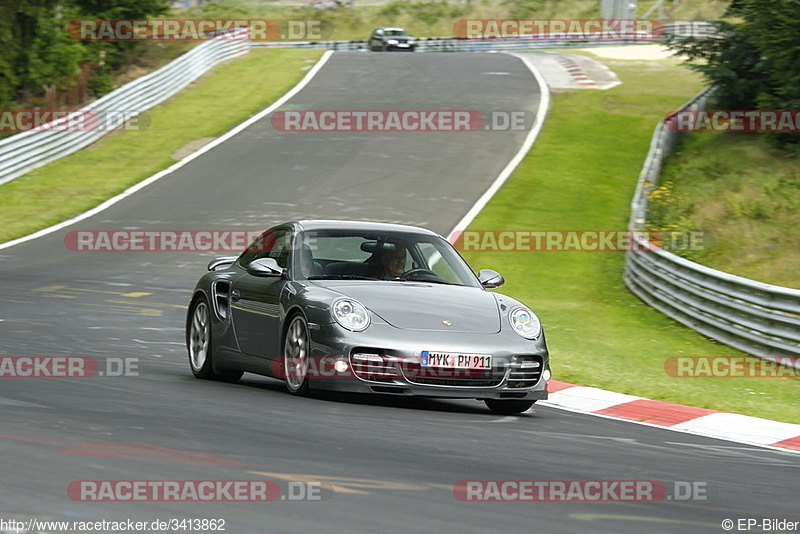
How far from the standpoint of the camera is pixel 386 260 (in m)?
9.73

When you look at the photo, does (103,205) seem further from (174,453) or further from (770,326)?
(174,453)

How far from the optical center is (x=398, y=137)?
3288 centimetres

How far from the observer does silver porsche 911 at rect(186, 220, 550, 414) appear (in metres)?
8.52

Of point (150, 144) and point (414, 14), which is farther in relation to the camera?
point (414, 14)

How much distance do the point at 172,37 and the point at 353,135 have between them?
17.2 metres

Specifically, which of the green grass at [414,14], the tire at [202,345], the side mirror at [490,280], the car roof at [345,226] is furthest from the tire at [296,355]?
the green grass at [414,14]

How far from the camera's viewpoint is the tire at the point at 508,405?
9.09 m

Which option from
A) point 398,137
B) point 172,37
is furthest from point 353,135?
point 172,37
